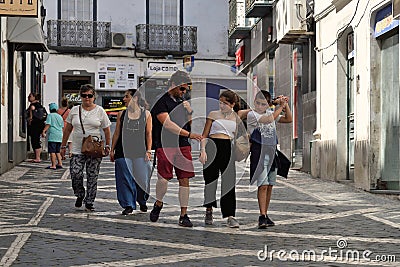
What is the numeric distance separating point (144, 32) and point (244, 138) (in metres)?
28.1

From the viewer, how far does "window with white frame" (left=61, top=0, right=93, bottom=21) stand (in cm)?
3675

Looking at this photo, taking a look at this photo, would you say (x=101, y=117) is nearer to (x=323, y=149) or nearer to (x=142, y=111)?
(x=142, y=111)

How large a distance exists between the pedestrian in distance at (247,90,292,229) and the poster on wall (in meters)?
27.5

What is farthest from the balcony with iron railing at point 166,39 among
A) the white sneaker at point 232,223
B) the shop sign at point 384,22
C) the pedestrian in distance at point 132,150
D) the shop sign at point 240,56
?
the white sneaker at point 232,223

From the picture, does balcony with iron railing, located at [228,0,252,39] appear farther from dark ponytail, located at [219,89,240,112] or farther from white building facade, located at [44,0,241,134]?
dark ponytail, located at [219,89,240,112]

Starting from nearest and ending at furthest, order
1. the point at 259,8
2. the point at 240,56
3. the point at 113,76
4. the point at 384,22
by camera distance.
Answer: the point at 384,22, the point at 259,8, the point at 240,56, the point at 113,76

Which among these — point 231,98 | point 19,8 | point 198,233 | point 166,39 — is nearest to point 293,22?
point 19,8

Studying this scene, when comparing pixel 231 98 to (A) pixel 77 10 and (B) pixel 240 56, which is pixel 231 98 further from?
(A) pixel 77 10

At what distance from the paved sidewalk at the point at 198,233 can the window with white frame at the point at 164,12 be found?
24.8 m

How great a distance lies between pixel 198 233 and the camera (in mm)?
9031

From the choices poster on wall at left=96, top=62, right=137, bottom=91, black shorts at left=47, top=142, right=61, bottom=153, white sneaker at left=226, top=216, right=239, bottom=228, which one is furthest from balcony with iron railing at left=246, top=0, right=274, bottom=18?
poster on wall at left=96, top=62, right=137, bottom=91

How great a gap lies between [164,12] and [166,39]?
1.32 meters

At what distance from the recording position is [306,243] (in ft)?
27.3

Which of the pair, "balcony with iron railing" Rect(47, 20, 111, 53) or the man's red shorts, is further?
"balcony with iron railing" Rect(47, 20, 111, 53)
